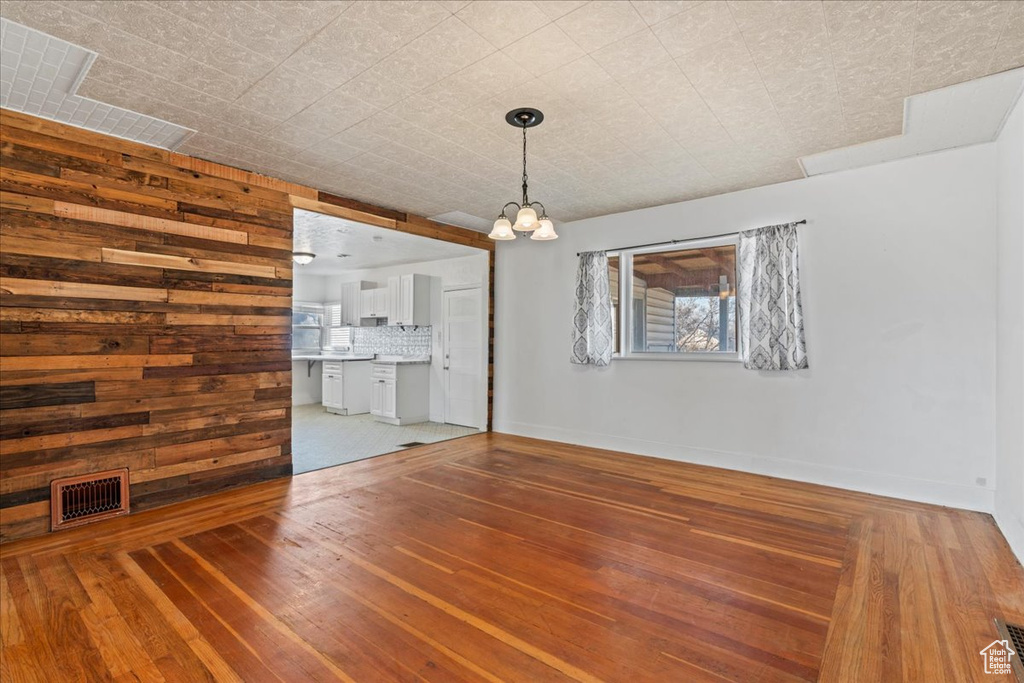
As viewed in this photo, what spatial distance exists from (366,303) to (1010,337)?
8.17 metres

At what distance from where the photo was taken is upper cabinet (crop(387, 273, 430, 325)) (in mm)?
7512

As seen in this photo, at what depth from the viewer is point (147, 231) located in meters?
3.42

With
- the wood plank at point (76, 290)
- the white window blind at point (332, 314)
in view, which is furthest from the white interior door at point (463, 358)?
the wood plank at point (76, 290)

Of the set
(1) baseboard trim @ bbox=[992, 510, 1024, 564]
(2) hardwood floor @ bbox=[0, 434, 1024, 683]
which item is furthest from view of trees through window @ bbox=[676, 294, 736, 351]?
(1) baseboard trim @ bbox=[992, 510, 1024, 564]

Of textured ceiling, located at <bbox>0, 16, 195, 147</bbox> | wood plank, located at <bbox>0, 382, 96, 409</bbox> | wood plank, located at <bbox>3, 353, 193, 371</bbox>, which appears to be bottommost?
wood plank, located at <bbox>0, 382, 96, 409</bbox>

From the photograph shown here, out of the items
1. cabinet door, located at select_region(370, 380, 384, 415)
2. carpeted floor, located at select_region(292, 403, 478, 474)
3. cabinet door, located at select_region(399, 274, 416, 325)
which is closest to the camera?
carpeted floor, located at select_region(292, 403, 478, 474)

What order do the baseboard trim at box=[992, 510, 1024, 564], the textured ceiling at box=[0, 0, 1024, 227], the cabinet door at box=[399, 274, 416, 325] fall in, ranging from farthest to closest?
the cabinet door at box=[399, 274, 416, 325]
the baseboard trim at box=[992, 510, 1024, 564]
the textured ceiling at box=[0, 0, 1024, 227]

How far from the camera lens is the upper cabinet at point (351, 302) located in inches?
349

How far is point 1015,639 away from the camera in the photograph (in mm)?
1982

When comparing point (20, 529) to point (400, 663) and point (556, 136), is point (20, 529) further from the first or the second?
point (556, 136)

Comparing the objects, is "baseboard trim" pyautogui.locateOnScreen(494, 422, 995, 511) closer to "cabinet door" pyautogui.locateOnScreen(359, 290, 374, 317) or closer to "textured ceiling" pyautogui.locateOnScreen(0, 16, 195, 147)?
"cabinet door" pyautogui.locateOnScreen(359, 290, 374, 317)

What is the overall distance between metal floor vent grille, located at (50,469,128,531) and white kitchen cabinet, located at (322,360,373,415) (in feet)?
14.7

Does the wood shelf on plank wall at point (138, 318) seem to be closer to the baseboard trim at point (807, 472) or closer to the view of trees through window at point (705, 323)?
the baseboard trim at point (807, 472)

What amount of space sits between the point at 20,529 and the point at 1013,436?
6.19 m
